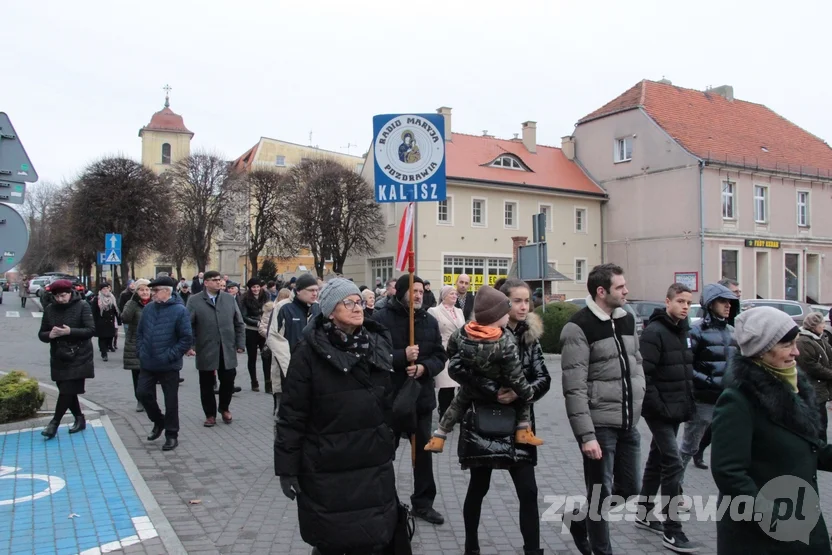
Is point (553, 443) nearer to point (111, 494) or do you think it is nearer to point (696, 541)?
point (696, 541)

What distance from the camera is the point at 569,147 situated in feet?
150

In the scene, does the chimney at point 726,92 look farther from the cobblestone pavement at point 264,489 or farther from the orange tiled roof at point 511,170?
the cobblestone pavement at point 264,489

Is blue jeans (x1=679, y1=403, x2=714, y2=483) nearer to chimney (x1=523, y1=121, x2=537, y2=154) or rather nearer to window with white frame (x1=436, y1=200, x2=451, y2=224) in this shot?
window with white frame (x1=436, y1=200, x2=451, y2=224)

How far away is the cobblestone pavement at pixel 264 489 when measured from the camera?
502 cm

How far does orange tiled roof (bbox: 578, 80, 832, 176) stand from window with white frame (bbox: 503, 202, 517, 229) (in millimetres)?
8414

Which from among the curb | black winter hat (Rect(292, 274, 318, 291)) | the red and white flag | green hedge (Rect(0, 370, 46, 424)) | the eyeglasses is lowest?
the curb

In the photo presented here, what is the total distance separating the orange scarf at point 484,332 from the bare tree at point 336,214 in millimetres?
35813

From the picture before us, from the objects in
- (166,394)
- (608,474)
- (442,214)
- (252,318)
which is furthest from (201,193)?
(608,474)

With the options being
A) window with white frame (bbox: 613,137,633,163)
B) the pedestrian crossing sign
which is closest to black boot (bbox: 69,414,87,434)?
the pedestrian crossing sign

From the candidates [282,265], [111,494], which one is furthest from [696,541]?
[282,265]

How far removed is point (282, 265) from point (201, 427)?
48.3 metres

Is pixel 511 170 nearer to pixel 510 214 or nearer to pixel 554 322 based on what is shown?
pixel 510 214

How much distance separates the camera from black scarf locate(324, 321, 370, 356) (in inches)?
148

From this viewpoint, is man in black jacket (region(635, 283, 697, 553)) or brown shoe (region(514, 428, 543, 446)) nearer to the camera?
brown shoe (region(514, 428, 543, 446))
